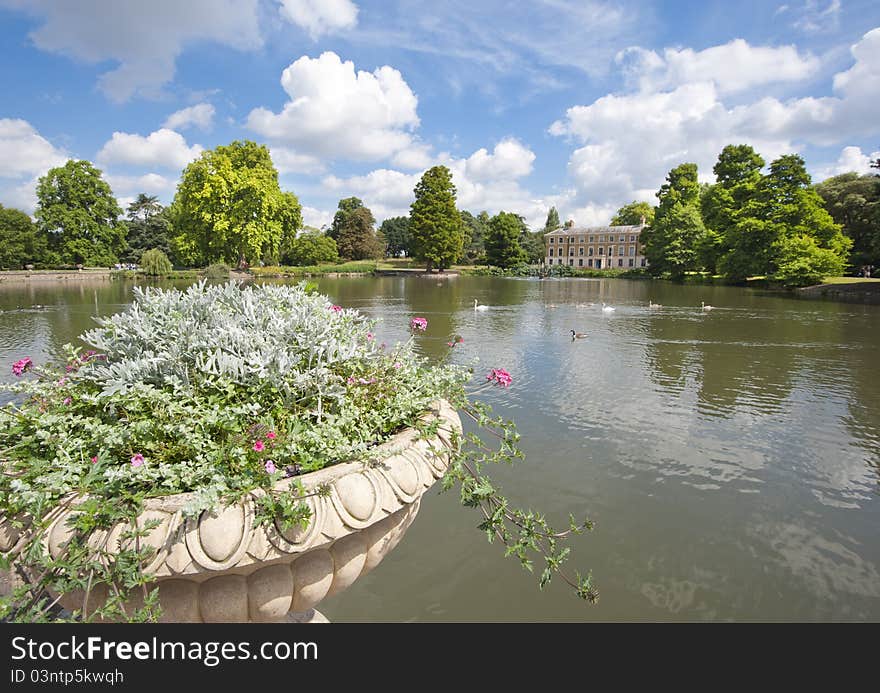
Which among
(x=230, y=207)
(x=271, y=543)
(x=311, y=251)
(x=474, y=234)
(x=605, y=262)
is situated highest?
(x=474, y=234)

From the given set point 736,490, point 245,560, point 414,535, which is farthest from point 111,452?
point 736,490

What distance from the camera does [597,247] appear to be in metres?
84.4

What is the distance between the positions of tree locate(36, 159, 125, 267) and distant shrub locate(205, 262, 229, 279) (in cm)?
1636

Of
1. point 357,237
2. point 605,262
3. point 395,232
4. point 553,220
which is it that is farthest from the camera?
point 553,220

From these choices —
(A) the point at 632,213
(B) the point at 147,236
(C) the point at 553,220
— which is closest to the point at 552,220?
(C) the point at 553,220

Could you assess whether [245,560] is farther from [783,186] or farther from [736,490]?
[783,186]

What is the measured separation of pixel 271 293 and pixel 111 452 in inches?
48.9

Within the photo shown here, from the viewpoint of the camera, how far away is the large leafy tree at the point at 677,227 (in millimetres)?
50094

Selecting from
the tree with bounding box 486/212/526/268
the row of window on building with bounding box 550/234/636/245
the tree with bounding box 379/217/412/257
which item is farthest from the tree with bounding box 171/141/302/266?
the row of window on building with bounding box 550/234/636/245

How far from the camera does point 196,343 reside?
2.04m

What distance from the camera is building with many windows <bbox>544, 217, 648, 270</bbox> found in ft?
266

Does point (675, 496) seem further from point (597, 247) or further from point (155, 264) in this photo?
point (597, 247)

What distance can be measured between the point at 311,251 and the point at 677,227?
46335mm

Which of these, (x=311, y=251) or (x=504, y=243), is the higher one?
(x=504, y=243)
